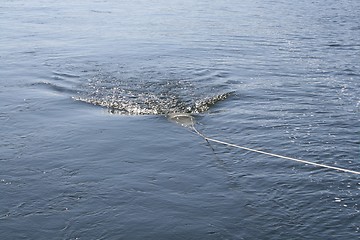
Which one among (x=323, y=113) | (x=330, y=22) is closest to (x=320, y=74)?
(x=323, y=113)

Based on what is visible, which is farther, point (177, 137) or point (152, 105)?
point (152, 105)

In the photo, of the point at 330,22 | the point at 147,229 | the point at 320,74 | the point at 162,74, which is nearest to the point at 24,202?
the point at 147,229

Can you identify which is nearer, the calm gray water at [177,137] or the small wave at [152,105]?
the calm gray water at [177,137]

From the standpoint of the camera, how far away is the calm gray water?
18.9 feet

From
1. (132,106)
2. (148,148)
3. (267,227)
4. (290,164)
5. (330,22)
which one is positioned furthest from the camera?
(330,22)

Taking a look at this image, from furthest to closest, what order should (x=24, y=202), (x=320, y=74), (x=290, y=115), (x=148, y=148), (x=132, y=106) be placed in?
(x=320, y=74) → (x=132, y=106) → (x=290, y=115) → (x=148, y=148) → (x=24, y=202)

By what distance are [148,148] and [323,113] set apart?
3503mm

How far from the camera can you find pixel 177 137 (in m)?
8.26

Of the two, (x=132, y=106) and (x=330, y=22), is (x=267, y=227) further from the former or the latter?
(x=330, y=22)

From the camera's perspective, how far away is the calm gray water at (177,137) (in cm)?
576

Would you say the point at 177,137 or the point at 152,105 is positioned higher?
the point at 152,105

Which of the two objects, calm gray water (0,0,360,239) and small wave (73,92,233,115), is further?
small wave (73,92,233,115)

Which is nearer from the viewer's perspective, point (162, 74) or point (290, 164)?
point (290, 164)

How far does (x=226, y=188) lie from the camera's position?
644 centimetres
